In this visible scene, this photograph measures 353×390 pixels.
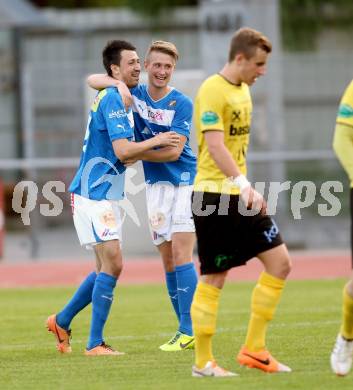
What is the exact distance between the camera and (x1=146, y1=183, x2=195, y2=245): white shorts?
32.8 feet

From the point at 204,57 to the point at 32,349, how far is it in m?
11.9

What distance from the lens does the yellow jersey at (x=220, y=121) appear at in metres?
7.85

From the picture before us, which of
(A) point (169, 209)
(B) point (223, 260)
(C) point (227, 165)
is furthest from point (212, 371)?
(A) point (169, 209)

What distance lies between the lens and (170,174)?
998 cm

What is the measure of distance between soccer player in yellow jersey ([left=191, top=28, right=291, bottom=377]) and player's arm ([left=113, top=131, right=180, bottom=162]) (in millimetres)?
1127

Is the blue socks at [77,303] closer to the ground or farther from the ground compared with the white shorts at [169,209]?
closer to the ground

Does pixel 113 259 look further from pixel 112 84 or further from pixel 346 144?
pixel 346 144

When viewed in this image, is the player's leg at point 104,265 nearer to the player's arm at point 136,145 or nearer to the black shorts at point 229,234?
the player's arm at point 136,145

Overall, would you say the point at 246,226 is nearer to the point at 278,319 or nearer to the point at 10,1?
the point at 278,319

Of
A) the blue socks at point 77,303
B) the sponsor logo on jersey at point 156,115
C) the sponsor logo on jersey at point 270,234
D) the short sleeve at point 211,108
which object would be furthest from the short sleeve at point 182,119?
the sponsor logo on jersey at point 270,234

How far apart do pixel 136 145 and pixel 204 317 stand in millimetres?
1761

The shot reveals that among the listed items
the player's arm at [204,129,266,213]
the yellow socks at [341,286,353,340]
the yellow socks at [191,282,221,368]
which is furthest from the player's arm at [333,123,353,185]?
the yellow socks at [191,282,221,368]

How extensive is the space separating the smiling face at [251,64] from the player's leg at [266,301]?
1092 millimetres

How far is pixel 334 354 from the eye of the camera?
7.96 metres
